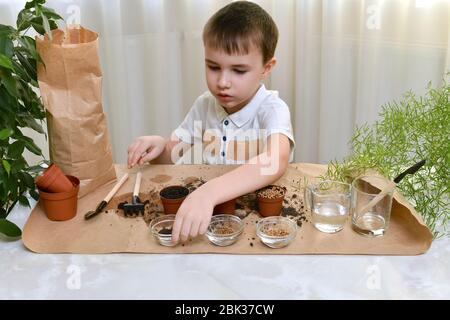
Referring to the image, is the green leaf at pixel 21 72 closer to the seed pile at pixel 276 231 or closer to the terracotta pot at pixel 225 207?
the terracotta pot at pixel 225 207

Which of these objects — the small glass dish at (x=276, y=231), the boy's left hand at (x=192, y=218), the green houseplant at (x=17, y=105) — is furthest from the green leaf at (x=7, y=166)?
the small glass dish at (x=276, y=231)

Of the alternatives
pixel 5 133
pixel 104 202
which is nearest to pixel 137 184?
pixel 104 202

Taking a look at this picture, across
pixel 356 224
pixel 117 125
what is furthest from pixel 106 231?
pixel 117 125

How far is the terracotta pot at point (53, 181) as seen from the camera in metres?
A: 0.96

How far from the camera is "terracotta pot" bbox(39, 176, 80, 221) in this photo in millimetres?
961

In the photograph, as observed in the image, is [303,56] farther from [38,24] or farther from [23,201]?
[23,201]

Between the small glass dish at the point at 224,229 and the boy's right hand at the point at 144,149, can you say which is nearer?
the small glass dish at the point at 224,229

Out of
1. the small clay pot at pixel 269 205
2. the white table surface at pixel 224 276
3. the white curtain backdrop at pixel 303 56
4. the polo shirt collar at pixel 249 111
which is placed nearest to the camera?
the white table surface at pixel 224 276

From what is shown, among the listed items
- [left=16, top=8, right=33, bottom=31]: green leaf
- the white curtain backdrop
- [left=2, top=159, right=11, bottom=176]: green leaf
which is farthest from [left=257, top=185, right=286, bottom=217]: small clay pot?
the white curtain backdrop

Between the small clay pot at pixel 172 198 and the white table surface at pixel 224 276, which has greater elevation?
the small clay pot at pixel 172 198

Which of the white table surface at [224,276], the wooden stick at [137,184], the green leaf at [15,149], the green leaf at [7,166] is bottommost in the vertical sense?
the white table surface at [224,276]

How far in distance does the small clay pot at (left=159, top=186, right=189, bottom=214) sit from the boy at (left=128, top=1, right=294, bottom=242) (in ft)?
0.21

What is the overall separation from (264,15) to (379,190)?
609 mm

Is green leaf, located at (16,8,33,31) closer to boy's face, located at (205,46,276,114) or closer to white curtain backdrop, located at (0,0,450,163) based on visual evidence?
boy's face, located at (205,46,276,114)
